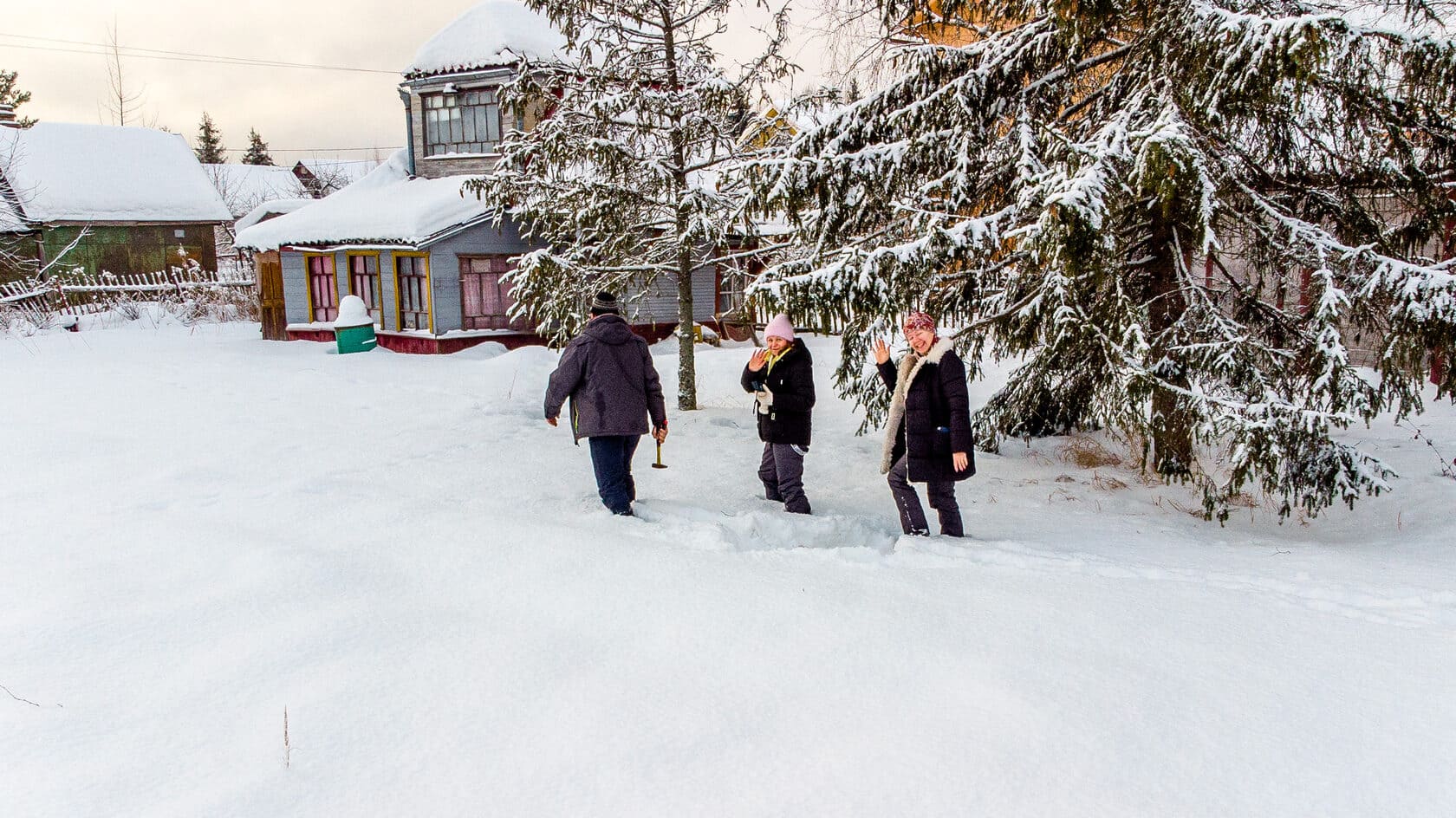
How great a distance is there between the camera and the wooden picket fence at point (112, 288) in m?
23.9

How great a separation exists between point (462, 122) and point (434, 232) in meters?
4.01

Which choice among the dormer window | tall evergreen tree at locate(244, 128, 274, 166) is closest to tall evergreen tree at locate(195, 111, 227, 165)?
tall evergreen tree at locate(244, 128, 274, 166)

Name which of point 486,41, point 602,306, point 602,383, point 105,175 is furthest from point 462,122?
point 105,175

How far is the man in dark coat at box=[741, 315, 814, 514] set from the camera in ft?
21.0

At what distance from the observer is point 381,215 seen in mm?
18094

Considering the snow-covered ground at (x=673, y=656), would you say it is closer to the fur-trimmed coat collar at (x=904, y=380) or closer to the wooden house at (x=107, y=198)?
the fur-trimmed coat collar at (x=904, y=380)

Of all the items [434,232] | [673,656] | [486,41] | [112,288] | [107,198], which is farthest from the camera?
[107,198]

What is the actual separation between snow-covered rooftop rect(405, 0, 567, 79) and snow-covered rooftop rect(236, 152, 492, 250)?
253cm

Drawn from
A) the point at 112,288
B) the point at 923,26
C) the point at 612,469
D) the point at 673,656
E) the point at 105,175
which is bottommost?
the point at 673,656

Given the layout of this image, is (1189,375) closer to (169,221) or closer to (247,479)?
(247,479)

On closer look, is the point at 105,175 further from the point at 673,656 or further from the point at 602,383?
the point at 673,656

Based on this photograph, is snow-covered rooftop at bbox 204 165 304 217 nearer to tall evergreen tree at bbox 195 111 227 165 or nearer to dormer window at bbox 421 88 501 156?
tall evergreen tree at bbox 195 111 227 165

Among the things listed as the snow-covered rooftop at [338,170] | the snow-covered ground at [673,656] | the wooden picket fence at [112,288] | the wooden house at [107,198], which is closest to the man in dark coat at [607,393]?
the snow-covered ground at [673,656]

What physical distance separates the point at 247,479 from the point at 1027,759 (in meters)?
6.16
